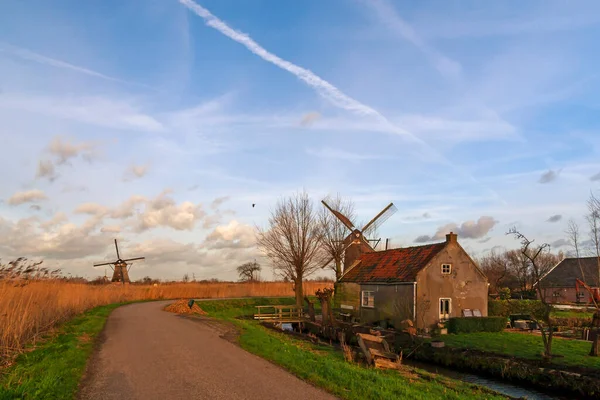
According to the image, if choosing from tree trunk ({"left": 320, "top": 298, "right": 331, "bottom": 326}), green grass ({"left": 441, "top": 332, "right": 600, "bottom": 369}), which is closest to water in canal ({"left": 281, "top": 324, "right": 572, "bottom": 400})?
green grass ({"left": 441, "top": 332, "right": 600, "bottom": 369})

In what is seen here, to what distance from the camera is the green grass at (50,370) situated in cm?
1017

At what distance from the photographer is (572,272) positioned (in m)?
61.2

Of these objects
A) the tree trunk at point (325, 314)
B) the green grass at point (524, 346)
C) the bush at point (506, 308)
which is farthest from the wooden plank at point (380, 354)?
the bush at point (506, 308)

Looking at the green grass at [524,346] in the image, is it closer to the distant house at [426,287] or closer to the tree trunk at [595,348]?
the tree trunk at [595,348]

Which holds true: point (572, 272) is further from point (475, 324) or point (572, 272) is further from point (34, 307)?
point (34, 307)

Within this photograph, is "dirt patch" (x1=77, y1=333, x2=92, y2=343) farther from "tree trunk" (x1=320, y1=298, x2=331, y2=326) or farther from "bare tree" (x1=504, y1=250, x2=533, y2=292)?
"bare tree" (x1=504, y1=250, x2=533, y2=292)

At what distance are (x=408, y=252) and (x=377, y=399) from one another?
85.4 ft

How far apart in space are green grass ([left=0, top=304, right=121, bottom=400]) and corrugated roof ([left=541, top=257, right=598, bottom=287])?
55543 mm

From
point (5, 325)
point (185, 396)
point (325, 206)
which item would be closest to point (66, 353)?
point (5, 325)

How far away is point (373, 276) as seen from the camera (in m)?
36.7

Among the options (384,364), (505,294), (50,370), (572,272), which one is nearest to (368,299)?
(505,294)

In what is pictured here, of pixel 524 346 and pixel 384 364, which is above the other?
pixel 384 364

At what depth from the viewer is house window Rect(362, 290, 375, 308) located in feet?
118

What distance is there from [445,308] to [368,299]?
6.26m
